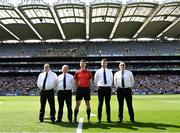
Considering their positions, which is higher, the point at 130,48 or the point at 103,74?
the point at 130,48

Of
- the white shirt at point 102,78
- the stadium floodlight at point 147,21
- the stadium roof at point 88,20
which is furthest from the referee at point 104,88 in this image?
the stadium floodlight at point 147,21

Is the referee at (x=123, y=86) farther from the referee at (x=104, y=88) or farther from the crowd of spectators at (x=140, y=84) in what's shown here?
the crowd of spectators at (x=140, y=84)

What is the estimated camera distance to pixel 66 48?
76625mm

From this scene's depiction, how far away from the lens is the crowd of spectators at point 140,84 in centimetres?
6450

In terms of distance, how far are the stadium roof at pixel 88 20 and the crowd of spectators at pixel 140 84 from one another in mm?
8143

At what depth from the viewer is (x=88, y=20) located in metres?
58.1

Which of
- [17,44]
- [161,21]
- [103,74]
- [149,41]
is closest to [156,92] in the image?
[161,21]

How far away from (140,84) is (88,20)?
17.5m

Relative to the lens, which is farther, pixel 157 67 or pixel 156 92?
pixel 157 67

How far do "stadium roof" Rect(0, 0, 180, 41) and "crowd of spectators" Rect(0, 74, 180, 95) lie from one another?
26.7ft

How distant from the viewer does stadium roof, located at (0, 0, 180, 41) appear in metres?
49.4

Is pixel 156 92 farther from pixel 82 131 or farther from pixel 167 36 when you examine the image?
pixel 82 131

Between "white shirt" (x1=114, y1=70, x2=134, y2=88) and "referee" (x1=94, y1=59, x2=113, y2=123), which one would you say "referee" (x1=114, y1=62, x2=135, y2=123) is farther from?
"referee" (x1=94, y1=59, x2=113, y2=123)

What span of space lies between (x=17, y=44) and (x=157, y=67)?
29741 mm
